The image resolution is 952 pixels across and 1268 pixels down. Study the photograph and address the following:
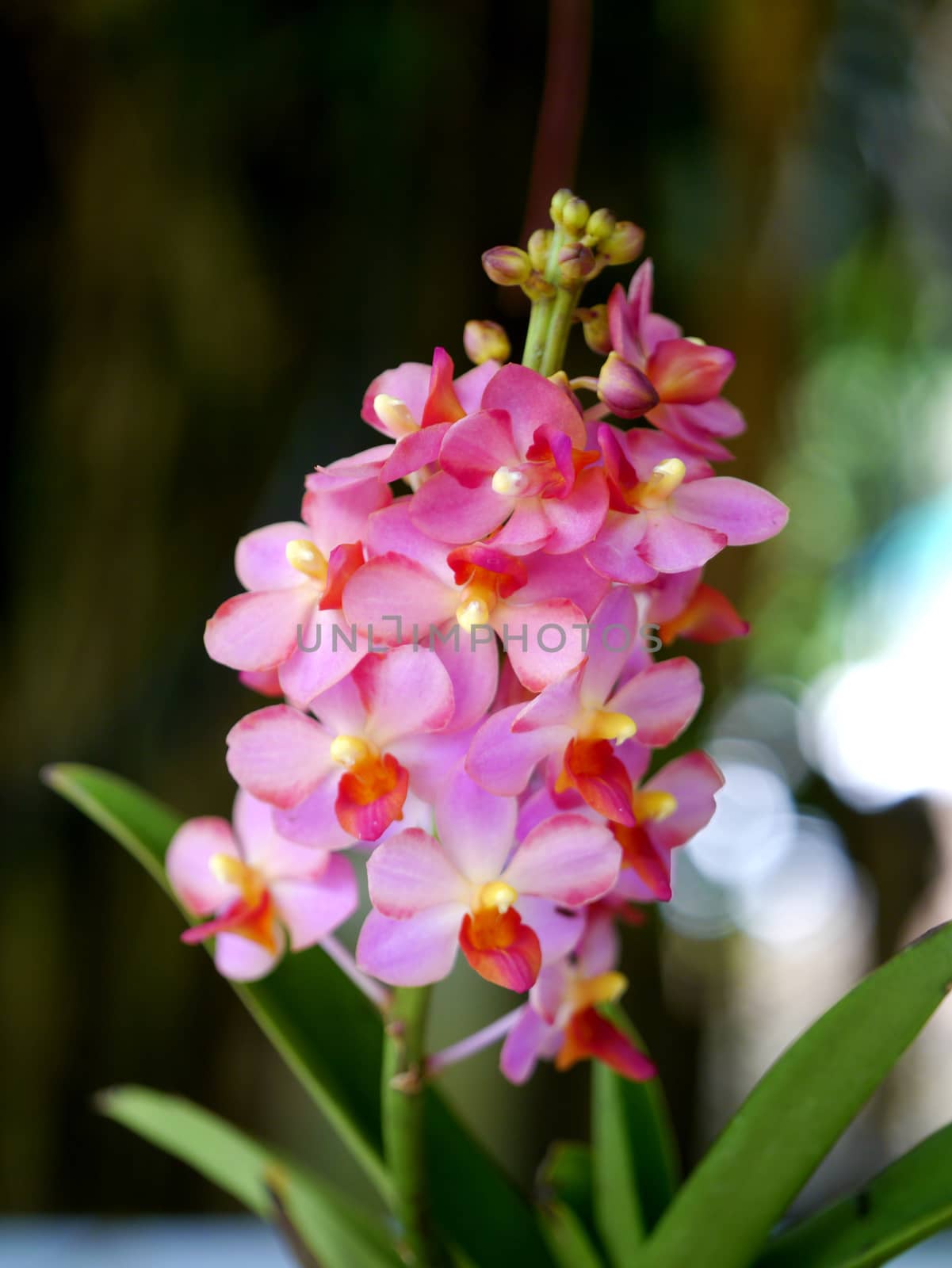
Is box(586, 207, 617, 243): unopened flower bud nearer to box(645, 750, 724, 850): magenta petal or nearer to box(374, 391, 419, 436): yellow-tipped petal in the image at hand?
box(374, 391, 419, 436): yellow-tipped petal

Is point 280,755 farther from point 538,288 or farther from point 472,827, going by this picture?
point 538,288

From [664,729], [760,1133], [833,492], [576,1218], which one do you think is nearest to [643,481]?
[664,729]

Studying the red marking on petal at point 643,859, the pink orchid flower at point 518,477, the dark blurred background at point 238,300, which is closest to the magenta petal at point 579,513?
the pink orchid flower at point 518,477

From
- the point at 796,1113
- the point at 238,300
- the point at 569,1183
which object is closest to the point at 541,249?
the point at 796,1113

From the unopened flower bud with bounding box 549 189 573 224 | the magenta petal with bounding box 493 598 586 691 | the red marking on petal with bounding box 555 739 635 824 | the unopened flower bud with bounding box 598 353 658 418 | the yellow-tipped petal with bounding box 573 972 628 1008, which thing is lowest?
the yellow-tipped petal with bounding box 573 972 628 1008

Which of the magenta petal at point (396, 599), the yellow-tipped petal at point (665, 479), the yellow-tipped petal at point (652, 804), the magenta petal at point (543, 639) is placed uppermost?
the yellow-tipped petal at point (665, 479)

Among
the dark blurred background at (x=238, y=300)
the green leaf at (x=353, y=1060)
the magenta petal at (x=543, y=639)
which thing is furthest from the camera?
the dark blurred background at (x=238, y=300)

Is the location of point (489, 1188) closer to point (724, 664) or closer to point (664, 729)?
point (664, 729)

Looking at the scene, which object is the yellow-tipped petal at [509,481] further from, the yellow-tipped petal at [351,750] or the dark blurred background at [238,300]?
the dark blurred background at [238,300]

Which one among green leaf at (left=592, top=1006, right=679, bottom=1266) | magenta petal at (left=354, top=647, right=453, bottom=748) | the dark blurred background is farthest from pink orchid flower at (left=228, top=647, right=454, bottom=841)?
the dark blurred background
